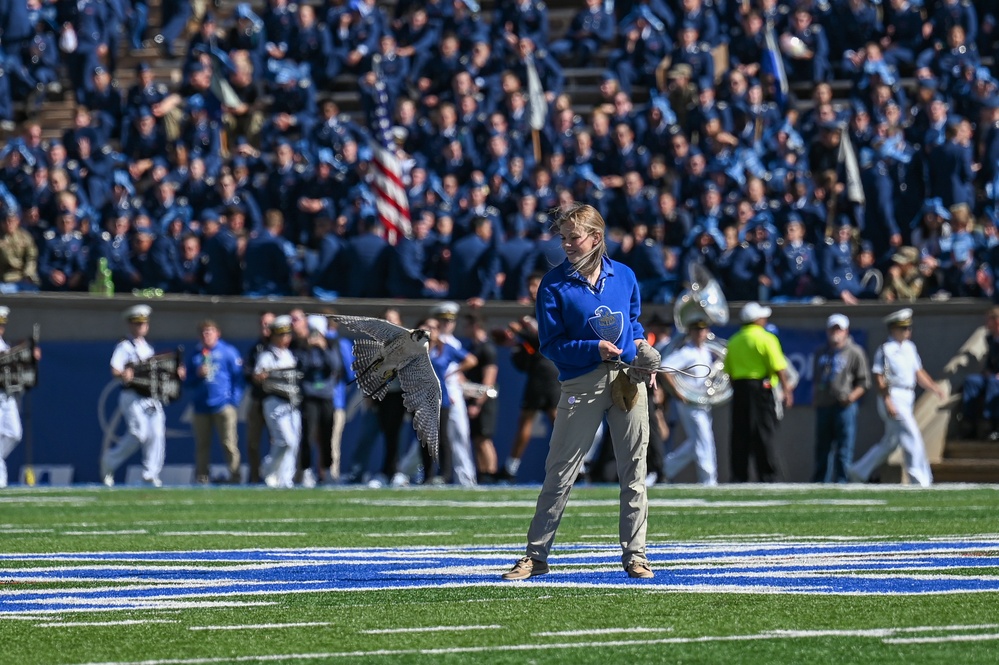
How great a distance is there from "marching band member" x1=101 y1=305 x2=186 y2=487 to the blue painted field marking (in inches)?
457

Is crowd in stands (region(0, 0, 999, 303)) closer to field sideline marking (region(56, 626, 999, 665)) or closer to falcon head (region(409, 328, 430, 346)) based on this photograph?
falcon head (region(409, 328, 430, 346))

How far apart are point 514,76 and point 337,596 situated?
17.8m

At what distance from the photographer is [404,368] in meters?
10.0

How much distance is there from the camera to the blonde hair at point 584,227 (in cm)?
912

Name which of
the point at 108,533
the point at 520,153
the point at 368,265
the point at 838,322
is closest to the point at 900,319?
the point at 838,322

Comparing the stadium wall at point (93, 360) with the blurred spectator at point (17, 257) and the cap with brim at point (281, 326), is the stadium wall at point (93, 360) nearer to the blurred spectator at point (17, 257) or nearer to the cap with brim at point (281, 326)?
the cap with brim at point (281, 326)

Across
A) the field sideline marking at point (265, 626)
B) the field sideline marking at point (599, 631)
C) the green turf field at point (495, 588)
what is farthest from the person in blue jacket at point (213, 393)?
the field sideline marking at point (599, 631)

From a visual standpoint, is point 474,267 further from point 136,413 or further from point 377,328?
point 377,328

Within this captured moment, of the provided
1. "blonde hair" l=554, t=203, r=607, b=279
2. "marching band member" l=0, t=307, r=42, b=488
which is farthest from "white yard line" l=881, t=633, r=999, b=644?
"marching band member" l=0, t=307, r=42, b=488

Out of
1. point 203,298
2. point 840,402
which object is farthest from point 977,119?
point 203,298

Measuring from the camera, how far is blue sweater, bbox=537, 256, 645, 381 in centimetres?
911

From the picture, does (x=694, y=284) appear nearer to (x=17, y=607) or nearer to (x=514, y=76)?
(x=514, y=76)

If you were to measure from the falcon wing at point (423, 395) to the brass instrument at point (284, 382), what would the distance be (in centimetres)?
1290

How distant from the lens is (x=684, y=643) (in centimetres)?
665
